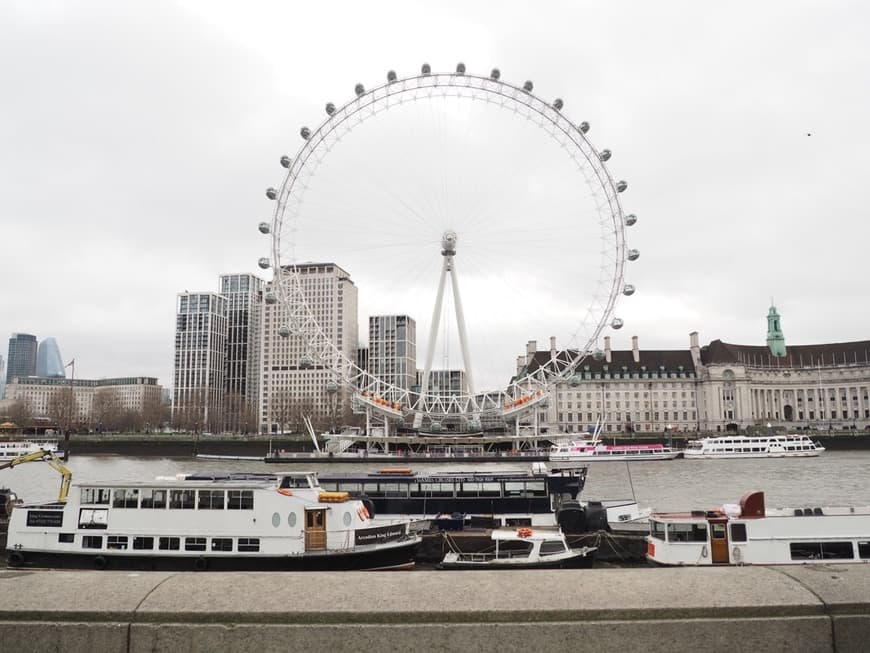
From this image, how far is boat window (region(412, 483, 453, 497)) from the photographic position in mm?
33000

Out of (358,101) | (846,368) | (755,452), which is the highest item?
(358,101)

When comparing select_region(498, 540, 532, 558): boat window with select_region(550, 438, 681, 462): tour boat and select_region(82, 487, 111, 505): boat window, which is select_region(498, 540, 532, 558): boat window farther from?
select_region(550, 438, 681, 462): tour boat

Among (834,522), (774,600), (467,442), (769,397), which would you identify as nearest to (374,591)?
(774,600)

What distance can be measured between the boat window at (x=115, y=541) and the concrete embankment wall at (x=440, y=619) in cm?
2231

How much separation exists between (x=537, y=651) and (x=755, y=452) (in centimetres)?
10074

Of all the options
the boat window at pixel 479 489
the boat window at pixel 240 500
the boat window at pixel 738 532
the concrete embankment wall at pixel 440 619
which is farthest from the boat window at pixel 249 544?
Answer: the concrete embankment wall at pixel 440 619

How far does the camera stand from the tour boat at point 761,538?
865 inches

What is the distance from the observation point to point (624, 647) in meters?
3.32

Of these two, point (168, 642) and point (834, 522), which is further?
point (834, 522)

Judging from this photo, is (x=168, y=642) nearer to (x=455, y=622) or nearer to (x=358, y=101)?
(x=455, y=622)

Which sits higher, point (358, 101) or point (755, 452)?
point (358, 101)

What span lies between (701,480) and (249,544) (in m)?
49.0

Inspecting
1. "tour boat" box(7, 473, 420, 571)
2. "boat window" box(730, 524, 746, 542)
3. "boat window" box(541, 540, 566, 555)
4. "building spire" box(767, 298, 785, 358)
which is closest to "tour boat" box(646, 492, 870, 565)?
"boat window" box(730, 524, 746, 542)

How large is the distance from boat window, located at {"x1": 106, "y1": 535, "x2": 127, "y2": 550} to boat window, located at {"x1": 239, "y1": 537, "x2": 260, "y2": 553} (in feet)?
13.0
